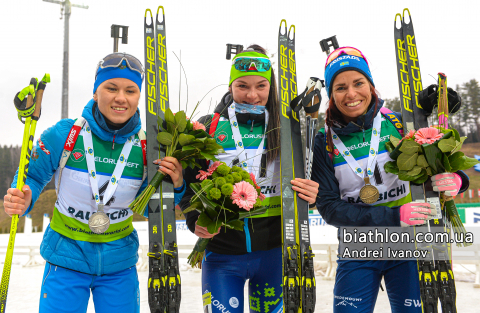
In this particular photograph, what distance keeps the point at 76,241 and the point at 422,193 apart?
2.13m

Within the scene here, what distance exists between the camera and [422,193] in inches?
88.5

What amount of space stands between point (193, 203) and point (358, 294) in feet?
3.65

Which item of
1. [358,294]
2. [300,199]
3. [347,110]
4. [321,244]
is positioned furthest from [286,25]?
[321,244]

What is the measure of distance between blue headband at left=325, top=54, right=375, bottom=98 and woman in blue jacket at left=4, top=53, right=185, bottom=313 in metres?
1.19

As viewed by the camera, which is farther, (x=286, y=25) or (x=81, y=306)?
(x=286, y=25)

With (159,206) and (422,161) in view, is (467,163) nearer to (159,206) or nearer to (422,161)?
(422,161)

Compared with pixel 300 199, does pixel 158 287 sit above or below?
below

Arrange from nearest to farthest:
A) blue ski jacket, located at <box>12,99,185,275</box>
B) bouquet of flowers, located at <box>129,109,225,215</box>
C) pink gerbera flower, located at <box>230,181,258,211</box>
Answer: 1. pink gerbera flower, located at <box>230,181,258,211</box>
2. blue ski jacket, located at <box>12,99,185,275</box>
3. bouquet of flowers, located at <box>129,109,225,215</box>

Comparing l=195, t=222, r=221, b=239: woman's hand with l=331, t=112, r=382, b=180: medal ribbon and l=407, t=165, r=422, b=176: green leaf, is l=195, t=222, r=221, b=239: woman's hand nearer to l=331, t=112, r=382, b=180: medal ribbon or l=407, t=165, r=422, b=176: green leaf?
l=331, t=112, r=382, b=180: medal ribbon

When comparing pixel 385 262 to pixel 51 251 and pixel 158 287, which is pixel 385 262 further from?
pixel 51 251

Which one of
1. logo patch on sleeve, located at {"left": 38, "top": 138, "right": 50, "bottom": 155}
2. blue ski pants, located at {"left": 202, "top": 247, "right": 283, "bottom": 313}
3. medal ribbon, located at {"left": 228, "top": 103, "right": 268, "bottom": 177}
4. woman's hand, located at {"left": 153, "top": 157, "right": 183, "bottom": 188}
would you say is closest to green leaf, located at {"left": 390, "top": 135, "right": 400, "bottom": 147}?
medal ribbon, located at {"left": 228, "top": 103, "right": 268, "bottom": 177}

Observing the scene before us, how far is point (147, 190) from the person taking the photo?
7.26 ft

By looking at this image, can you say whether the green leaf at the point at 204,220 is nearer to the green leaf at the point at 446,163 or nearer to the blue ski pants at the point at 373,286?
the blue ski pants at the point at 373,286

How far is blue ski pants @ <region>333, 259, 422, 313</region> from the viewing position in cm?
211
